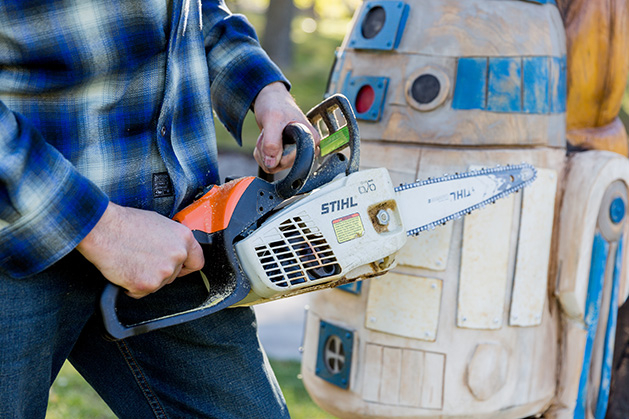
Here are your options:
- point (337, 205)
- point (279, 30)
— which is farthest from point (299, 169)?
point (279, 30)

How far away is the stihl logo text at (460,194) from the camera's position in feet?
5.35

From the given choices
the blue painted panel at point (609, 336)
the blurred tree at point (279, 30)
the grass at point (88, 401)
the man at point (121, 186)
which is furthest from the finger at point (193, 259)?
the blurred tree at point (279, 30)

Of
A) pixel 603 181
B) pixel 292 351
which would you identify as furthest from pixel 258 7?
pixel 603 181

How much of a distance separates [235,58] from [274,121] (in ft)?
0.57

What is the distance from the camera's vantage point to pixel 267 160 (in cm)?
143

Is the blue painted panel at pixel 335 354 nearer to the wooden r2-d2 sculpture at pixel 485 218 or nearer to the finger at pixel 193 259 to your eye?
the wooden r2-d2 sculpture at pixel 485 218

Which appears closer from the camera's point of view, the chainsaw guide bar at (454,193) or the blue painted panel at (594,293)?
the chainsaw guide bar at (454,193)

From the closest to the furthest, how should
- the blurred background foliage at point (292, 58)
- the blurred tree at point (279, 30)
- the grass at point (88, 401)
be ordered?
1. the grass at point (88, 401)
2. the blurred background foliage at point (292, 58)
3. the blurred tree at point (279, 30)

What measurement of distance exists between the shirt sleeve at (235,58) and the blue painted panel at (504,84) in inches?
24.8

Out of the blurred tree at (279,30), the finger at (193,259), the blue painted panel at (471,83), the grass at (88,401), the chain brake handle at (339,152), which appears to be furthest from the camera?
the blurred tree at (279,30)

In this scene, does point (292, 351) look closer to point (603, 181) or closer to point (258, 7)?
point (603, 181)

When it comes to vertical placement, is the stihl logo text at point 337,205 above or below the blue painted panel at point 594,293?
above

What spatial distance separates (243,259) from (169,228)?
0.18 meters

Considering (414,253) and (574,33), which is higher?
(574,33)
